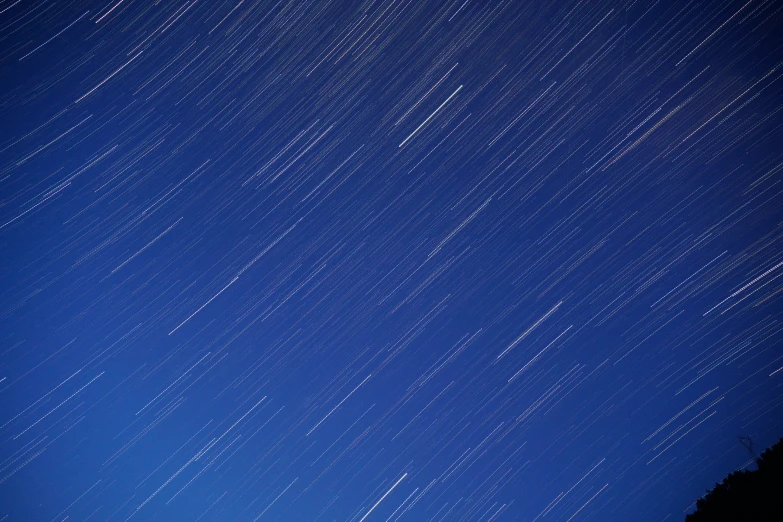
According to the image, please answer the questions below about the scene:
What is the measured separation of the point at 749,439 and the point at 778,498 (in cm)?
1147

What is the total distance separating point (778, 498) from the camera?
822 cm

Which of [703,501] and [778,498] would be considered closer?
[778,498]

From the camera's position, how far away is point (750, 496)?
8.84m

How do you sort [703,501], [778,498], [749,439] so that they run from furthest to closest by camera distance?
[749,439] → [703,501] → [778,498]

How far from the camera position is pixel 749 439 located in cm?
1752

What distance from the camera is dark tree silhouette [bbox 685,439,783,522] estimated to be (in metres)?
8.24

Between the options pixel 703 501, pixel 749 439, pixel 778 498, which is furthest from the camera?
pixel 749 439

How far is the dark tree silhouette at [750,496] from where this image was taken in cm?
824

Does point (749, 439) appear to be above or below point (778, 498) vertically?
below

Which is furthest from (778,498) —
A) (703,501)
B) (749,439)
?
(749,439)

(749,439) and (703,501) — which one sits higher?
(703,501)

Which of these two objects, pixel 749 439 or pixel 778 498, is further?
pixel 749 439

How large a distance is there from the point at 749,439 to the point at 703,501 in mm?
10220

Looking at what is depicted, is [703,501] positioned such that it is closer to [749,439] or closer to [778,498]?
[778,498]
